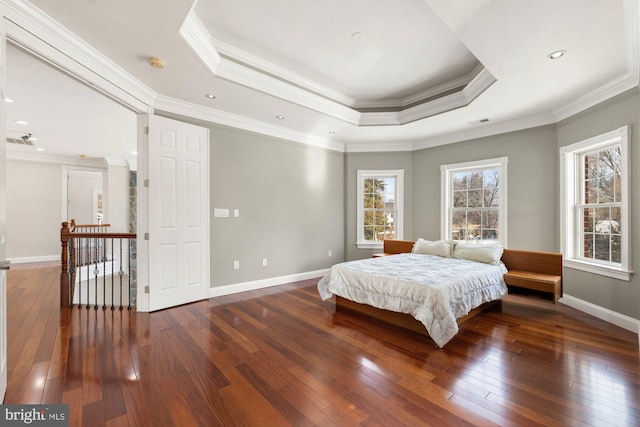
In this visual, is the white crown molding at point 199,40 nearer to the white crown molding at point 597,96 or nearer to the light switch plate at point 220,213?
the light switch plate at point 220,213

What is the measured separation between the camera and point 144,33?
2367mm

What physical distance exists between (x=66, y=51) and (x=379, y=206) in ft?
16.3

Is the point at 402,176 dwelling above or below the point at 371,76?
below

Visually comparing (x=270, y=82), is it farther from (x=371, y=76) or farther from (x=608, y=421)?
(x=608, y=421)

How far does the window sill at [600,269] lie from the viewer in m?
3.10

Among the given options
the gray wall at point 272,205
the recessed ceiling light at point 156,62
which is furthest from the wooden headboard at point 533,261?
the recessed ceiling light at point 156,62

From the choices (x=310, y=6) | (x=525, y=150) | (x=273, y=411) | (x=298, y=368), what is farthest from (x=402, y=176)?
(x=273, y=411)

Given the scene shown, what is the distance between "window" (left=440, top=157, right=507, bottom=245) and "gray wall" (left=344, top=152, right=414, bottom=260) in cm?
67

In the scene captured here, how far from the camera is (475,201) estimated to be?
502 cm

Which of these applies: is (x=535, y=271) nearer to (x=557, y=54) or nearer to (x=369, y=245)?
(x=557, y=54)

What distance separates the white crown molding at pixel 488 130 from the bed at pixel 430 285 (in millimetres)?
1940

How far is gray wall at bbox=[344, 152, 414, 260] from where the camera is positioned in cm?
575

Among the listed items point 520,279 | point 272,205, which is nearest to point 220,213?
point 272,205

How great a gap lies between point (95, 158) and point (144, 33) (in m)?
6.86
